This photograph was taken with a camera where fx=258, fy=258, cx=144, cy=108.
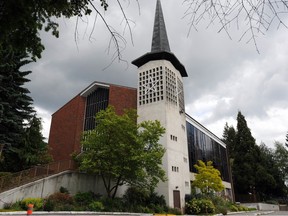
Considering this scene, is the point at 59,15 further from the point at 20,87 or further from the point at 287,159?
the point at 287,159

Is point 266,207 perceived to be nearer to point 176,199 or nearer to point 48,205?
point 176,199

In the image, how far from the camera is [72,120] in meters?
36.1

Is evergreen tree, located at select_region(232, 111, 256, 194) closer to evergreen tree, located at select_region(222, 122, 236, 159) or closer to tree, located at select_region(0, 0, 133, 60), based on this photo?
evergreen tree, located at select_region(222, 122, 236, 159)

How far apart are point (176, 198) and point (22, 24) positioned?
2553 cm

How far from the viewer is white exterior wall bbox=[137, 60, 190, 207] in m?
26.8

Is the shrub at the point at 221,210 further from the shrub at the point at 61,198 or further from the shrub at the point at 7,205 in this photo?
the shrub at the point at 7,205

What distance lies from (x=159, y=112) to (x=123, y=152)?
8.98 meters

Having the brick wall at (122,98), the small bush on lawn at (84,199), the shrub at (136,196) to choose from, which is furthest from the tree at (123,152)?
the brick wall at (122,98)

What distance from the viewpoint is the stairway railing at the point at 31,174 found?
19.1 m

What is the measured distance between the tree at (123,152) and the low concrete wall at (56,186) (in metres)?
2.09

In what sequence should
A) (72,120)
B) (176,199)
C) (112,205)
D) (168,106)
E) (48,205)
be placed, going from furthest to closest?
(72,120)
(168,106)
(176,199)
(112,205)
(48,205)

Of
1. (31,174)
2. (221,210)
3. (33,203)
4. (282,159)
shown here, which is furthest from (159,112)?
(282,159)

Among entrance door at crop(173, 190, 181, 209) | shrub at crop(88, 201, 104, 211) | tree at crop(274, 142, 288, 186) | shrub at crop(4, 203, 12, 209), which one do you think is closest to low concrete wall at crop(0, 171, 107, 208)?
shrub at crop(4, 203, 12, 209)

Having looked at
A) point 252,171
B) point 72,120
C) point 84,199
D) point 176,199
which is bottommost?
point 84,199
